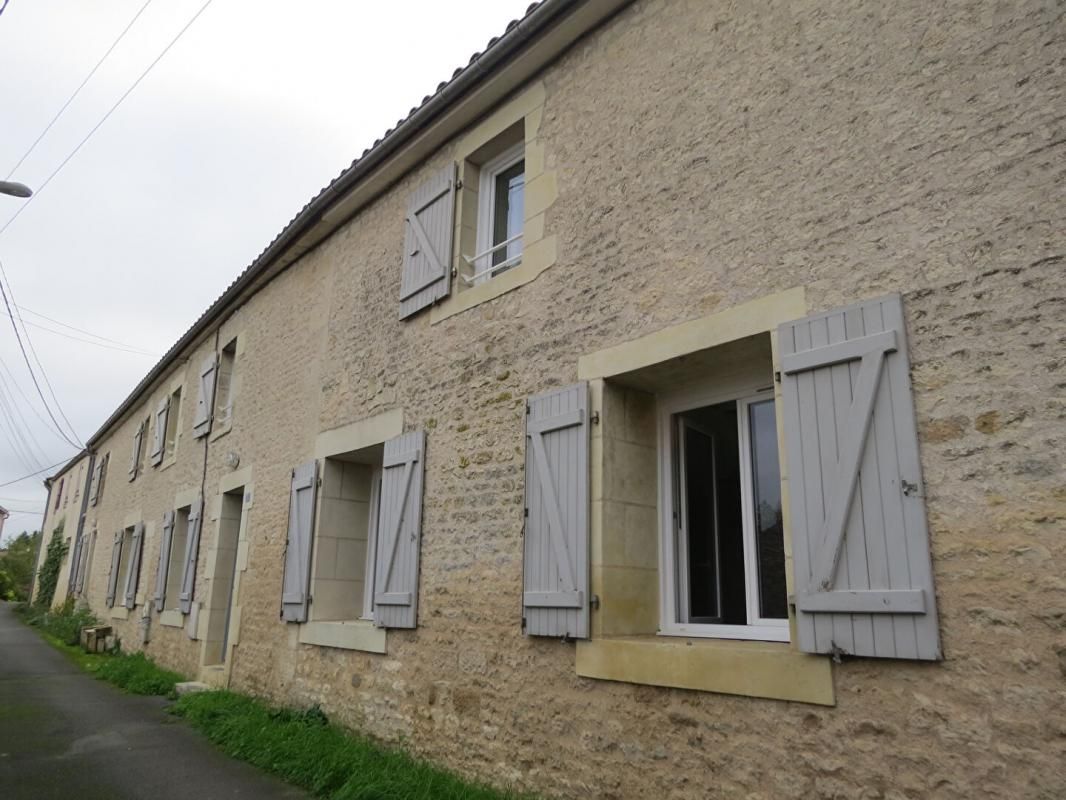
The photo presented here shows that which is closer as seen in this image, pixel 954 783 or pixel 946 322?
pixel 954 783

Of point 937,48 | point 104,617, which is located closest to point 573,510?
point 937,48

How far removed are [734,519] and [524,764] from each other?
5.74ft

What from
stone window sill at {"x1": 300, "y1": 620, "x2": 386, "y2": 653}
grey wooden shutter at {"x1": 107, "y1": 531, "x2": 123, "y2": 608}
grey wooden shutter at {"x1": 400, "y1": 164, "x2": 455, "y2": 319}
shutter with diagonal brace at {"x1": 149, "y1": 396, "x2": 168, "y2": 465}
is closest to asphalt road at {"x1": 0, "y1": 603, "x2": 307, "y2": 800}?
stone window sill at {"x1": 300, "y1": 620, "x2": 386, "y2": 653}

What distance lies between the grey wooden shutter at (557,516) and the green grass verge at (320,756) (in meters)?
0.96

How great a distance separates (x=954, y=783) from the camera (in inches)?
103

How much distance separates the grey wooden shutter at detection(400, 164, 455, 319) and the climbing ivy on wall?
21.4m

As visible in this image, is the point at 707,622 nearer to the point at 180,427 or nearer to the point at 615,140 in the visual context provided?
the point at 615,140

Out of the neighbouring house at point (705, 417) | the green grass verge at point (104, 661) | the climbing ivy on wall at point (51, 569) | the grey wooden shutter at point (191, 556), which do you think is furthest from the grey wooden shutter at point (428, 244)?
the climbing ivy on wall at point (51, 569)

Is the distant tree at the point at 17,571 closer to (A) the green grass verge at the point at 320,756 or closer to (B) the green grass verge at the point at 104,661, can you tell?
(B) the green grass verge at the point at 104,661

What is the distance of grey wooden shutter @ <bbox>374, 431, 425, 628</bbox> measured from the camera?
5.32 meters

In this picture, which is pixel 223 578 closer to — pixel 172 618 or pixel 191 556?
pixel 191 556

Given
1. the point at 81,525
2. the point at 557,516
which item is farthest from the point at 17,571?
the point at 557,516

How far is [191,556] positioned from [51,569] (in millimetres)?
17397

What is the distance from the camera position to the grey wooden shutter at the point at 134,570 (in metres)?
12.7
